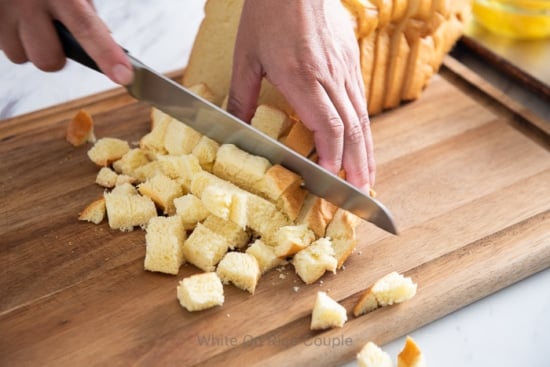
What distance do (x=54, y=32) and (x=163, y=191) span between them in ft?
1.97

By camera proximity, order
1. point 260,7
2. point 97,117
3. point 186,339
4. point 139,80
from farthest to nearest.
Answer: point 97,117, point 260,7, point 139,80, point 186,339

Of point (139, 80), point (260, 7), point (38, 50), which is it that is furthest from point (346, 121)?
point (38, 50)

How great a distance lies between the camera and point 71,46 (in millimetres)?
2031

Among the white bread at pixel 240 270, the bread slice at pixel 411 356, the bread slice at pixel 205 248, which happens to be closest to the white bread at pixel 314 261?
the white bread at pixel 240 270

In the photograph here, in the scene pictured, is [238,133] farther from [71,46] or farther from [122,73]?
[71,46]

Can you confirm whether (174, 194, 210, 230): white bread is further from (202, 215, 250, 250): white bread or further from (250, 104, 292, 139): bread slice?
(250, 104, 292, 139): bread slice

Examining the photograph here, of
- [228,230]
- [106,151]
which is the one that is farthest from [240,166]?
[106,151]

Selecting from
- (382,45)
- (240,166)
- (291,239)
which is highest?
(382,45)

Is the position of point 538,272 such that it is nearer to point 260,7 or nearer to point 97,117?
point 260,7

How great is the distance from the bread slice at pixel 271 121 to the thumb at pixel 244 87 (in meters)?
0.03

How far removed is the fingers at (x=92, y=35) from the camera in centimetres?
192

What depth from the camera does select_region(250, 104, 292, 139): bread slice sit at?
2311 millimetres

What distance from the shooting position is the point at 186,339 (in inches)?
75.2

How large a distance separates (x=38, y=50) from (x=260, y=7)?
27.3 inches
